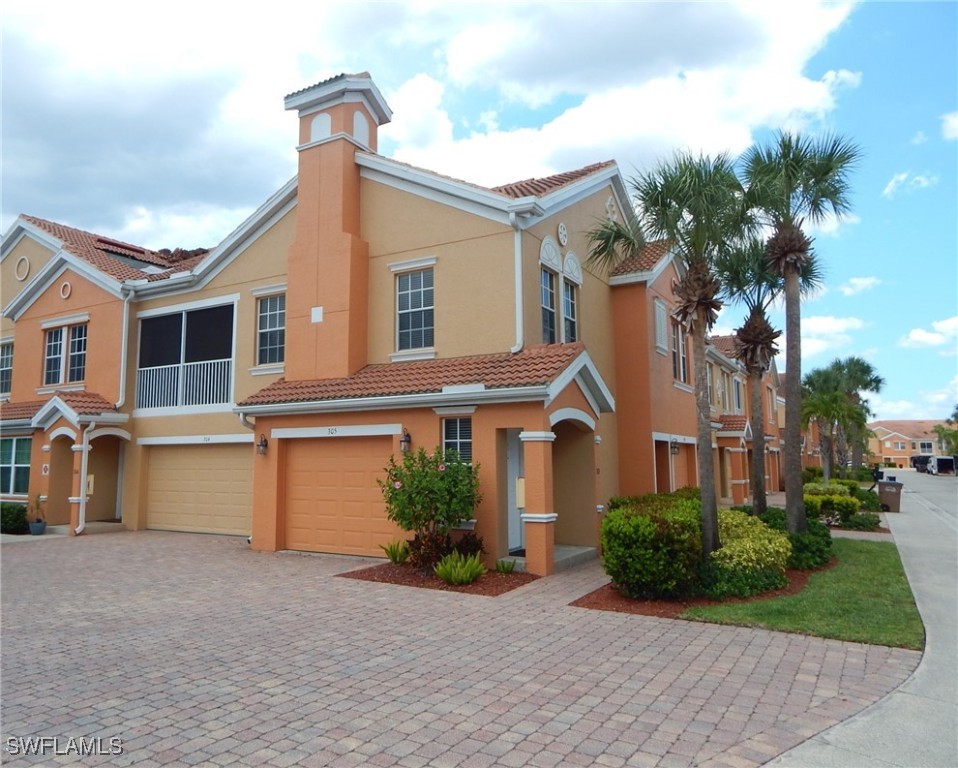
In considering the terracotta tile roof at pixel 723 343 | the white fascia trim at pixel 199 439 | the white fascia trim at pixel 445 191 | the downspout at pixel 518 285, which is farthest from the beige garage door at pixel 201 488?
the terracotta tile roof at pixel 723 343

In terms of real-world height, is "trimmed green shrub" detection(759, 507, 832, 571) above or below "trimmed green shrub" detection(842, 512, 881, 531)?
above

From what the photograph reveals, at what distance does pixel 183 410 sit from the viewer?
1728cm

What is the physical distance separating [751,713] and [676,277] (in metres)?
16.3

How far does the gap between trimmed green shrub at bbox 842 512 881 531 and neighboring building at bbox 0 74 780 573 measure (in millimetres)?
4563

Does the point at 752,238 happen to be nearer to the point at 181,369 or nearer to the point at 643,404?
the point at 643,404

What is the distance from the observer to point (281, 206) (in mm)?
15977

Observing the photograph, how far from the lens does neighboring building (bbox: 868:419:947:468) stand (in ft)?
402

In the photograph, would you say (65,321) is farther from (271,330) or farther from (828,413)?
(828,413)

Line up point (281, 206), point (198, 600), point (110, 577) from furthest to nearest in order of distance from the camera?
point (281, 206)
point (110, 577)
point (198, 600)

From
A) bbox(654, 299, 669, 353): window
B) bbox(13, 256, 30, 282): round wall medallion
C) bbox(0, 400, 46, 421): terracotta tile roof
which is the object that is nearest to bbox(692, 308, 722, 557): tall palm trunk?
bbox(654, 299, 669, 353): window

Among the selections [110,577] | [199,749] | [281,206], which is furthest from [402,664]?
[281,206]

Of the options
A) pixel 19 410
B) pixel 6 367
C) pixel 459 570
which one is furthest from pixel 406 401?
pixel 6 367

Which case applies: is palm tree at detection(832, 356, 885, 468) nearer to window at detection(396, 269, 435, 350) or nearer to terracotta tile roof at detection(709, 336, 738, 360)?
terracotta tile roof at detection(709, 336, 738, 360)

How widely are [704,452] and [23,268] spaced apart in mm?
21437
